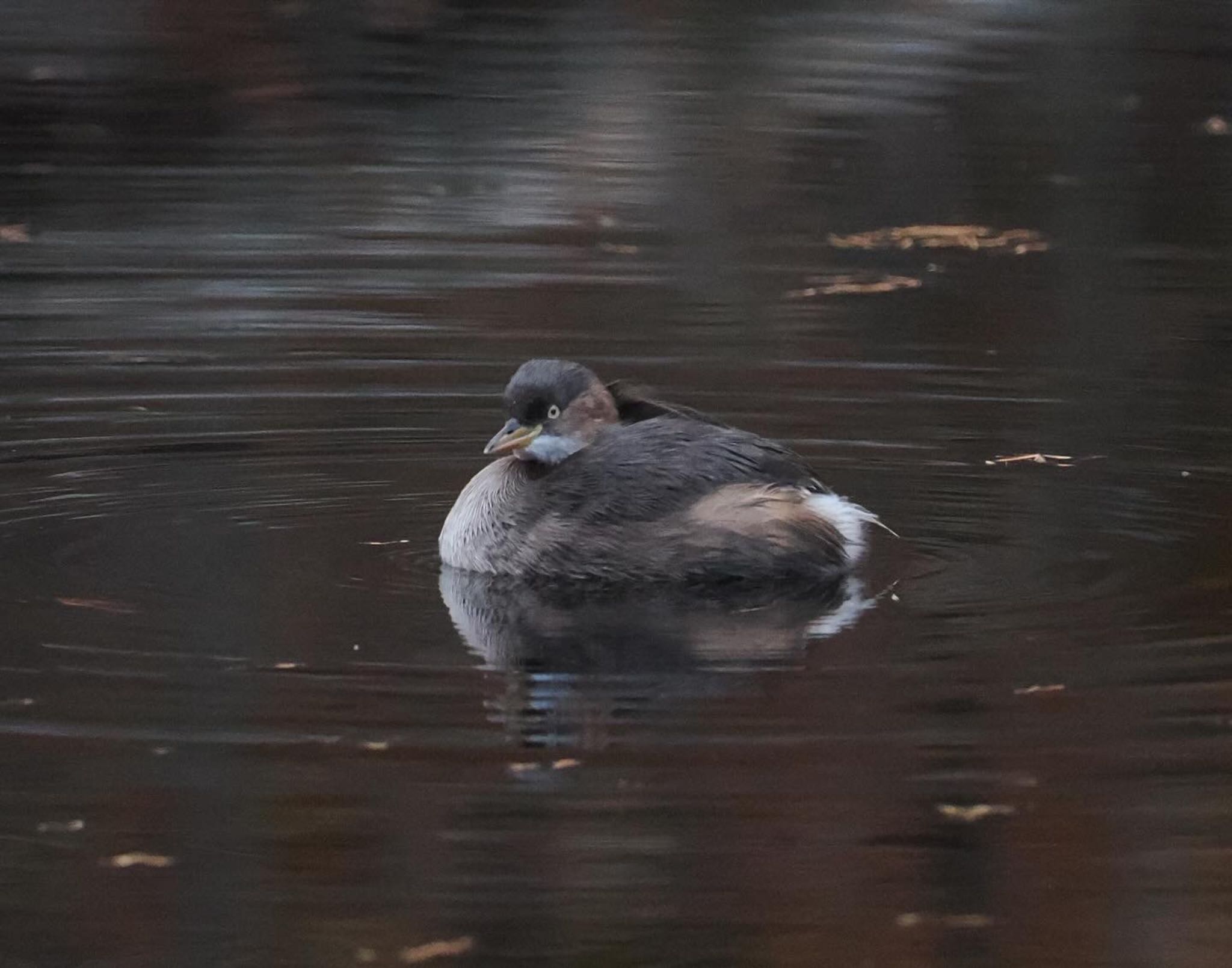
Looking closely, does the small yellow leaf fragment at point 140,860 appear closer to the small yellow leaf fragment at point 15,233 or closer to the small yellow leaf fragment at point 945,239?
the small yellow leaf fragment at point 945,239

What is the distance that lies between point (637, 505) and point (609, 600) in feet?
0.92

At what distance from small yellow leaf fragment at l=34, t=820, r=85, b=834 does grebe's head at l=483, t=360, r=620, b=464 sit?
7.55 ft

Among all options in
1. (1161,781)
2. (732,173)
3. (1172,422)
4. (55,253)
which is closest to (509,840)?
(1161,781)

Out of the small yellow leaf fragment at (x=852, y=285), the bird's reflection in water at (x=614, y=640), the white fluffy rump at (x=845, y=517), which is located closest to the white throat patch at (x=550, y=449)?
the bird's reflection in water at (x=614, y=640)

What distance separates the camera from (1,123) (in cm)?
1545

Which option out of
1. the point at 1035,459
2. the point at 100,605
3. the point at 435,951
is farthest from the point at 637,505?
the point at 435,951

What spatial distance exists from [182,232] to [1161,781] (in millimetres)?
8545

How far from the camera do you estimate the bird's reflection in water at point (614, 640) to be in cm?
548

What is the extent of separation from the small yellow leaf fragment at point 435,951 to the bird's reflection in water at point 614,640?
3.35 feet

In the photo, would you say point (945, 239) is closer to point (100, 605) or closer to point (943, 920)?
point (100, 605)

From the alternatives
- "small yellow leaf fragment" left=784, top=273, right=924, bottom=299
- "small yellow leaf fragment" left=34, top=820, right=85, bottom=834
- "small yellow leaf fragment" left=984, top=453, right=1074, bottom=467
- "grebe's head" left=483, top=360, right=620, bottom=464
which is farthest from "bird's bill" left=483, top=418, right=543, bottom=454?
"small yellow leaf fragment" left=784, top=273, right=924, bottom=299

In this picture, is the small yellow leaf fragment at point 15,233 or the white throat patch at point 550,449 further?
the small yellow leaf fragment at point 15,233

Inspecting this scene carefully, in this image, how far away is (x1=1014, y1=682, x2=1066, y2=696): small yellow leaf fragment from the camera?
→ 555cm

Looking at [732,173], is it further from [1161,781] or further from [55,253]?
[1161,781]
